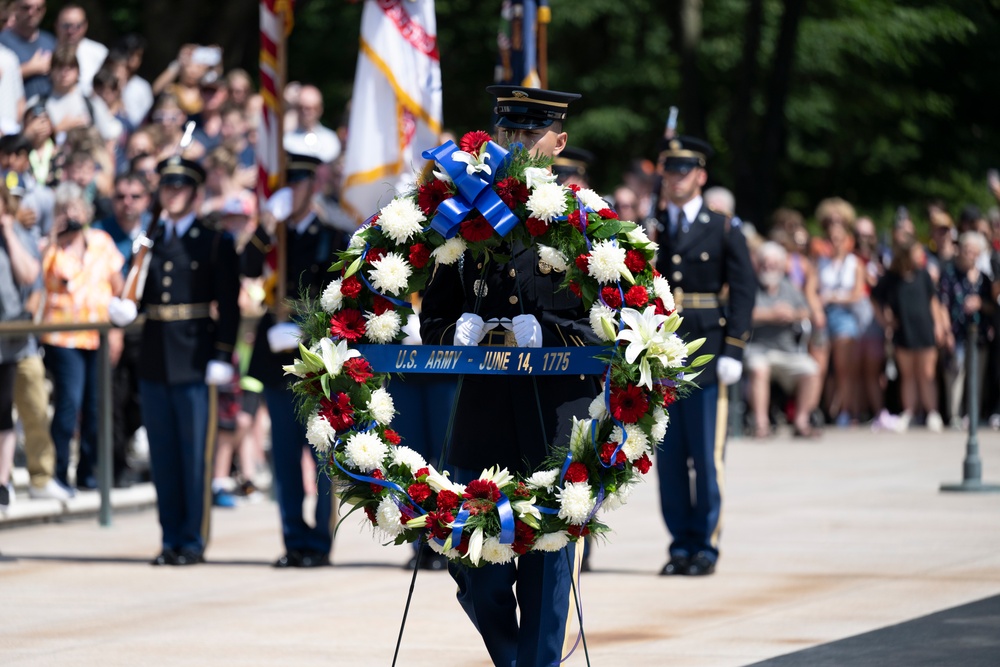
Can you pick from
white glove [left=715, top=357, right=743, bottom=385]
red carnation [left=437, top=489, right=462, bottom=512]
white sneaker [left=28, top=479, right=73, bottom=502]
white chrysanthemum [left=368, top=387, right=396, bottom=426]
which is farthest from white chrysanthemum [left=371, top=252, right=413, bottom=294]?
white sneaker [left=28, top=479, right=73, bottom=502]

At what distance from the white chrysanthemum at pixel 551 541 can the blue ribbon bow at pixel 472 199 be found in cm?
100

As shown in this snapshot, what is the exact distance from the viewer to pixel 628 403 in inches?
238

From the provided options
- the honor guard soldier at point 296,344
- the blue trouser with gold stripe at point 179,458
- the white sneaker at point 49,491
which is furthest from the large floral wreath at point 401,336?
the white sneaker at point 49,491

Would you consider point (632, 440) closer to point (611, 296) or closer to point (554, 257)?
point (611, 296)

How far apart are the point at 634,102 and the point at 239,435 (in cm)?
1648

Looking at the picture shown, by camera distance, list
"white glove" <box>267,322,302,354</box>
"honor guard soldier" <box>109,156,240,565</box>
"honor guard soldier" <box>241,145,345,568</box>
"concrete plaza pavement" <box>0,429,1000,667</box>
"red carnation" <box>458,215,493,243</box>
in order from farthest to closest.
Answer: "honor guard soldier" <box>109,156,240,565</box> → "honor guard soldier" <box>241,145,345,568</box> → "white glove" <box>267,322,302,354</box> → "concrete plaza pavement" <box>0,429,1000,667</box> → "red carnation" <box>458,215,493,243</box>

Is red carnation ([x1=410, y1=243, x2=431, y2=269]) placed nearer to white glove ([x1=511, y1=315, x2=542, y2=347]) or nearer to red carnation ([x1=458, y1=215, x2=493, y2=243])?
red carnation ([x1=458, y1=215, x2=493, y2=243])

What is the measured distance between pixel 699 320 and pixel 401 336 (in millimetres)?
3933

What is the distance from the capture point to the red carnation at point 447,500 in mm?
6008

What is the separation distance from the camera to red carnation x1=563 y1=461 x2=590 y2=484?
599 cm

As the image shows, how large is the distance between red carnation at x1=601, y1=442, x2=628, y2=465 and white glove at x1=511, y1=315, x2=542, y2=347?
0.41m

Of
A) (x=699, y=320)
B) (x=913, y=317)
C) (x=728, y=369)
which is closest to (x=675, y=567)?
(x=728, y=369)

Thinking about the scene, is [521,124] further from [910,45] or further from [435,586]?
[910,45]

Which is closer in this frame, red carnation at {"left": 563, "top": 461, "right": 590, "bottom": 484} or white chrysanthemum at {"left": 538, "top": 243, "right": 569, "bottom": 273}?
red carnation at {"left": 563, "top": 461, "right": 590, "bottom": 484}
